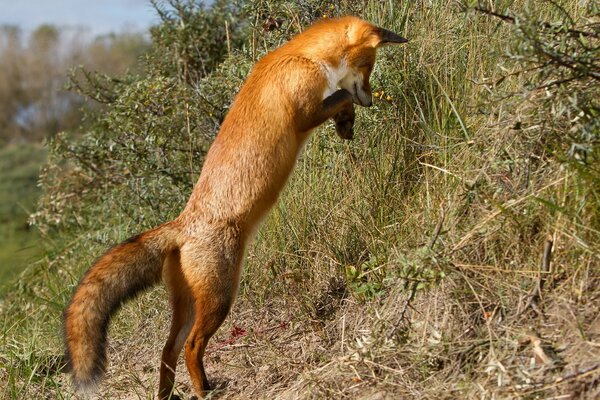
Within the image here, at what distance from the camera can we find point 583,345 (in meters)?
3.97

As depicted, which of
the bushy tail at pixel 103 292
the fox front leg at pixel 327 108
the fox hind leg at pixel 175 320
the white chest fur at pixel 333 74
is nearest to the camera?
the bushy tail at pixel 103 292

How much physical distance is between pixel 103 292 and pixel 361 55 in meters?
2.29

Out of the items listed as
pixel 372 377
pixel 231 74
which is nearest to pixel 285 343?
pixel 372 377

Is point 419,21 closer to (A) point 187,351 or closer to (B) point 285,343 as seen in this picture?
(B) point 285,343

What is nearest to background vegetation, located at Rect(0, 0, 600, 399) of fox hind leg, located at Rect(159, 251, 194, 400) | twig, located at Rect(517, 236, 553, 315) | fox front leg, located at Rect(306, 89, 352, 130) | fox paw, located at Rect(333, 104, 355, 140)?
twig, located at Rect(517, 236, 553, 315)

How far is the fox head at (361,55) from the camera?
5582 mm

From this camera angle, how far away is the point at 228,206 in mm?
5160

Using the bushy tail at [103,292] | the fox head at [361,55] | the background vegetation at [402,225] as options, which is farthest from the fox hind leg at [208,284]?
the fox head at [361,55]

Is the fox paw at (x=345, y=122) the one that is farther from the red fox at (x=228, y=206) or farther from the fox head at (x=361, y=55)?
the fox head at (x=361, y=55)

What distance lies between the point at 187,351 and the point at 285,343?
738 millimetres

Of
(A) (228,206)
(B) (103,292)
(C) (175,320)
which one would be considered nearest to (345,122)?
(A) (228,206)

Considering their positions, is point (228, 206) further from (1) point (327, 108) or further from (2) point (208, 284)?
(1) point (327, 108)

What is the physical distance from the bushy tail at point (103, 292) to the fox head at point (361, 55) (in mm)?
1562

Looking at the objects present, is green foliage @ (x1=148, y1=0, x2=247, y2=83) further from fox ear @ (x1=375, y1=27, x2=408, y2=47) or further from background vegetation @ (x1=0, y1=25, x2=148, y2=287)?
background vegetation @ (x1=0, y1=25, x2=148, y2=287)
